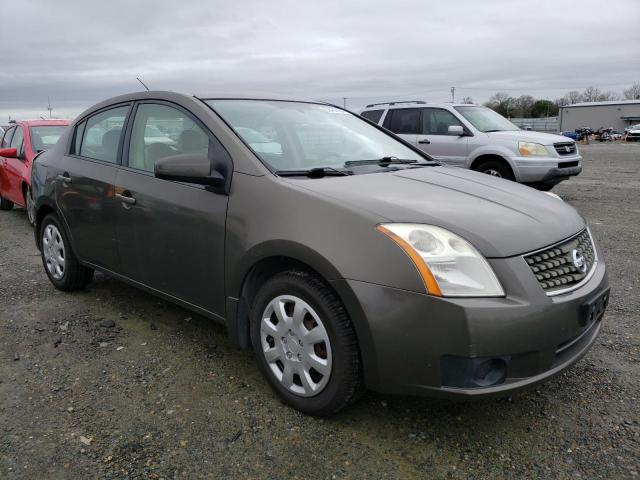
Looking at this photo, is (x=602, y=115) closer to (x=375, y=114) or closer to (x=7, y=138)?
(x=375, y=114)

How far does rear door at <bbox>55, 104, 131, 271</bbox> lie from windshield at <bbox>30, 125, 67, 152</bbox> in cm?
393

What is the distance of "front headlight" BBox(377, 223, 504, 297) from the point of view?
89.1 inches

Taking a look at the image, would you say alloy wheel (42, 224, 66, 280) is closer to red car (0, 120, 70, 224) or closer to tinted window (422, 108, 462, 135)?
red car (0, 120, 70, 224)

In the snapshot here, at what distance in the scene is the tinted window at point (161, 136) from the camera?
3.35 meters

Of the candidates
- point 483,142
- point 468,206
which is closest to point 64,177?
point 468,206

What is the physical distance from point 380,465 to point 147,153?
245 centimetres

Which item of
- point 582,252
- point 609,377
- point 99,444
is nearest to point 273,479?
point 99,444

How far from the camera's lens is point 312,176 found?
117 inches

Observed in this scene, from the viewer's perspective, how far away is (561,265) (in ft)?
8.28

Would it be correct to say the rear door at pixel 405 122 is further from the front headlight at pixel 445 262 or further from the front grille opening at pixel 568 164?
the front headlight at pixel 445 262

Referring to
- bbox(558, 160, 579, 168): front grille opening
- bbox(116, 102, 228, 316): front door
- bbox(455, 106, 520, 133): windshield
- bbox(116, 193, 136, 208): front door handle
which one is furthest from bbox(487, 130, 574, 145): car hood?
bbox(116, 193, 136, 208): front door handle

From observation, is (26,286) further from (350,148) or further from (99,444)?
(350,148)

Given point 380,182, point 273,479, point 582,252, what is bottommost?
point 273,479

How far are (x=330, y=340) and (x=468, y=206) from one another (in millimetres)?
932
